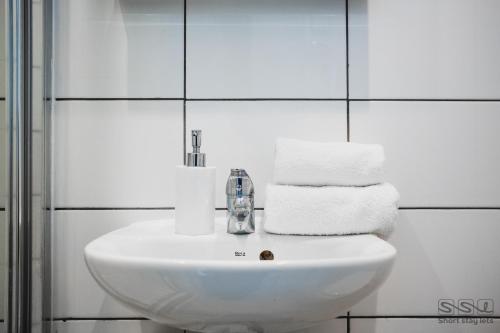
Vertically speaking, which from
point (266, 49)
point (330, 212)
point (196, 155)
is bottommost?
point (330, 212)

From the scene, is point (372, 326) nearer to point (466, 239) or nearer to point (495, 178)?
point (466, 239)

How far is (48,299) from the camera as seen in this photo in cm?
90

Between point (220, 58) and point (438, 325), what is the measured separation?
0.77 m

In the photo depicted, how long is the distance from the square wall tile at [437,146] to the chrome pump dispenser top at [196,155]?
13.7 inches

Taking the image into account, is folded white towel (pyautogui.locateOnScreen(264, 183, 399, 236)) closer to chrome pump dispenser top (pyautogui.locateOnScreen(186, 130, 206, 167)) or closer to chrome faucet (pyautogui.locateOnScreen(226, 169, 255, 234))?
chrome faucet (pyautogui.locateOnScreen(226, 169, 255, 234))

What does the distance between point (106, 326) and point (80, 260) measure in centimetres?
16

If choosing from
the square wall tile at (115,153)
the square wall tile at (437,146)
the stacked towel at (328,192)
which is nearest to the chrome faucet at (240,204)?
the stacked towel at (328,192)

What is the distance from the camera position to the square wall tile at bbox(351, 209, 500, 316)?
3.01 ft

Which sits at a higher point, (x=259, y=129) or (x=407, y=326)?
(x=259, y=129)

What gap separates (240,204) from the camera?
2.64 feet

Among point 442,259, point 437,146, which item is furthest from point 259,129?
point 442,259

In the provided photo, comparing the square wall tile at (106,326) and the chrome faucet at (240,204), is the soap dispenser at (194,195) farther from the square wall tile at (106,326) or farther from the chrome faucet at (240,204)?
the square wall tile at (106,326)

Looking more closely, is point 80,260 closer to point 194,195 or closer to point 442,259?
point 194,195

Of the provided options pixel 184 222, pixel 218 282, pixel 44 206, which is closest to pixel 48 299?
pixel 44 206
